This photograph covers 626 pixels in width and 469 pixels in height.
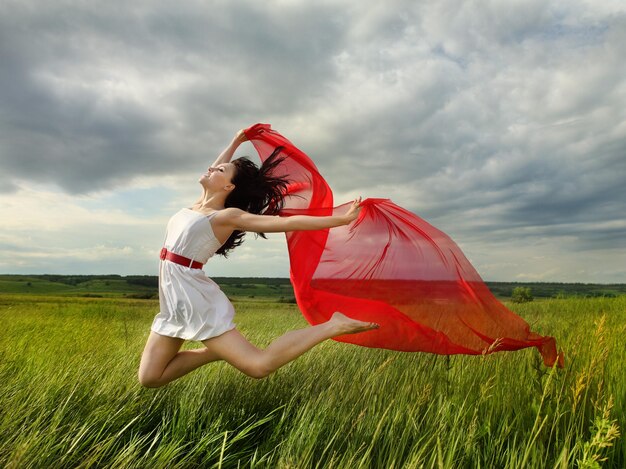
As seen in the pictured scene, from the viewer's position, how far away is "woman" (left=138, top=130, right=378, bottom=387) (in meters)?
3.45

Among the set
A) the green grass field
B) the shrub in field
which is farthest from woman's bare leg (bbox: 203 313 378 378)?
the shrub in field

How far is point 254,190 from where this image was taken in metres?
4.15

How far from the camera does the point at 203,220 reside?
143 inches

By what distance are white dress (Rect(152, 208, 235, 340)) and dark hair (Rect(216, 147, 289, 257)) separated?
484 mm

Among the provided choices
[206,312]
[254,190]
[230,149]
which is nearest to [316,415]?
[206,312]

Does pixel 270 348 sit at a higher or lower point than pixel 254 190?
lower

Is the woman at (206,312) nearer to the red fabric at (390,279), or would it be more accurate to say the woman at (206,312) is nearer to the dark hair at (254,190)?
the dark hair at (254,190)

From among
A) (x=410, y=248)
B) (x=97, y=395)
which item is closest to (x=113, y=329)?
(x=97, y=395)

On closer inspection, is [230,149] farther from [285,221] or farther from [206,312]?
[206,312]

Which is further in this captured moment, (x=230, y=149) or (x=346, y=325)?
(x=230, y=149)

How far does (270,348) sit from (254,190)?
1402 millimetres

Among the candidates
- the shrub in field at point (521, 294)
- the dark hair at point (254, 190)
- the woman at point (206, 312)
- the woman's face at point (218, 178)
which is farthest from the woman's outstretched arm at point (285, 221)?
the shrub in field at point (521, 294)

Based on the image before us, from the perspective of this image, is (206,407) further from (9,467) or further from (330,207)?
(330,207)

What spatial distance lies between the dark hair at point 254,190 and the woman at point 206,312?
9.2 inches
